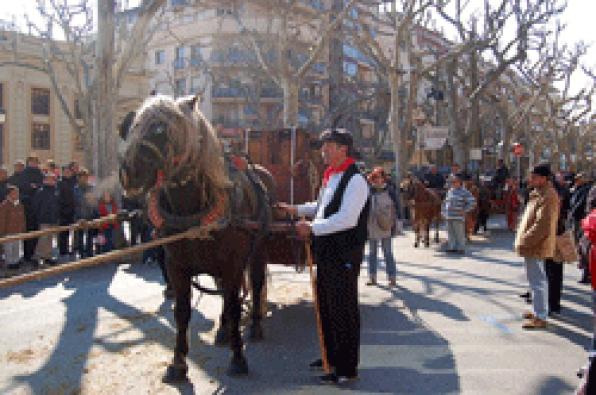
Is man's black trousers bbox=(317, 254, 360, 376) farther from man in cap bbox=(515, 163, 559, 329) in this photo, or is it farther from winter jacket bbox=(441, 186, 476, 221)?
winter jacket bbox=(441, 186, 476, 221)

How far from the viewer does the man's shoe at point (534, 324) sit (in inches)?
263

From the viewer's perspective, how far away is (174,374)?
4.89 meters

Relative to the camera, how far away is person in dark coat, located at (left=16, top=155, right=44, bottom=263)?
36.6 feet

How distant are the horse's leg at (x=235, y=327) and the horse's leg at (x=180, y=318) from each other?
1.15 feet

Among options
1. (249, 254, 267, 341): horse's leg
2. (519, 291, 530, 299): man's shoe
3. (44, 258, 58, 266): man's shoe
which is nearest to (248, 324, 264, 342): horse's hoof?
(249, 254, 267, 341): horse's leg

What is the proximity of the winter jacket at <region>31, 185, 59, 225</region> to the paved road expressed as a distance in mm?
2094

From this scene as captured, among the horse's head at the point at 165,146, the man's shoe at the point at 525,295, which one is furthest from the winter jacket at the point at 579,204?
the horse's head at the point at 165,146

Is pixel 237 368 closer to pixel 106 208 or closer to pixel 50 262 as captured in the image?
pixel 50 262

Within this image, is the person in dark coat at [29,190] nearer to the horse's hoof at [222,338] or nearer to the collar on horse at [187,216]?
the horse's hoof at [222,338]

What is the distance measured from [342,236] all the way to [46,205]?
8.59 metres

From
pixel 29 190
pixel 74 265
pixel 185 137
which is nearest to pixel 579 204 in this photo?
pixel 185 137

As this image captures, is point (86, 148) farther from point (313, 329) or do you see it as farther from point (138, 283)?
point (313, 329)

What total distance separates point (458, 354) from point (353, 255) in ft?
6.08

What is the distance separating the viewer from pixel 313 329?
6.61 metres
